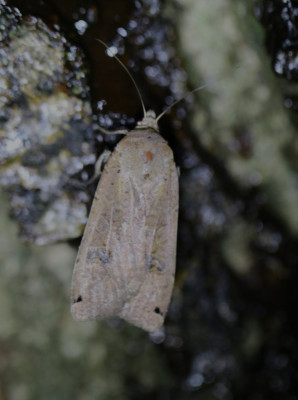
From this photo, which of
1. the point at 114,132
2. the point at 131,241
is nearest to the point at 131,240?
the point at 131,241

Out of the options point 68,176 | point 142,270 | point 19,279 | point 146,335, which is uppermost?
point 68,176

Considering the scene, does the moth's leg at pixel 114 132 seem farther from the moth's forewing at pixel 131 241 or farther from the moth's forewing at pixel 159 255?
the moth's forewing at pixel 159 255

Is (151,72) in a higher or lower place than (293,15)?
lower

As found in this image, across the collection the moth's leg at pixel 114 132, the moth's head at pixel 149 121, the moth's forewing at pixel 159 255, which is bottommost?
the moth's forewing at pixel 159 255

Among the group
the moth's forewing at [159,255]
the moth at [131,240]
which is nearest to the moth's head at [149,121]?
the moth at [131,240]

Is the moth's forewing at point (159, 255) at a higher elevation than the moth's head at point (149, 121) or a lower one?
lower

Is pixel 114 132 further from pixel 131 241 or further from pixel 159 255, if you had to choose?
pixel 159 255

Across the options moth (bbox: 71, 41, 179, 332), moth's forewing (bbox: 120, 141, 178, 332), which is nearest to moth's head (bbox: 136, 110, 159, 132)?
moth (bbox: 71, 41, 179, 332)

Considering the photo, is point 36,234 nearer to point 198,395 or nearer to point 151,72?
point 151,72

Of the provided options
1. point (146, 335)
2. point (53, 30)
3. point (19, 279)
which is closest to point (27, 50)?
point (53, 30)
